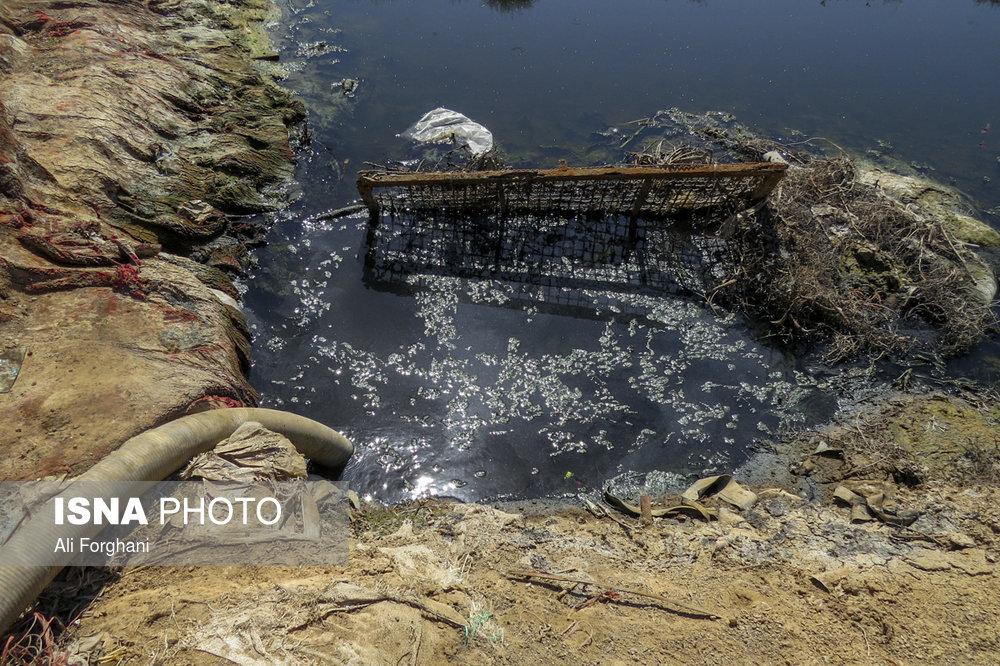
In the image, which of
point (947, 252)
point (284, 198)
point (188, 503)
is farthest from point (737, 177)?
point (188, 503)

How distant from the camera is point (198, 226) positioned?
6953 millimetres

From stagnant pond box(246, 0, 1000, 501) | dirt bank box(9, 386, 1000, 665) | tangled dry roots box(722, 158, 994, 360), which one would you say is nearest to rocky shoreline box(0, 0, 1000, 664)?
dirt bank box(9, 386, 1000, 665)

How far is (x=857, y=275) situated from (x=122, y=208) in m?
10.5

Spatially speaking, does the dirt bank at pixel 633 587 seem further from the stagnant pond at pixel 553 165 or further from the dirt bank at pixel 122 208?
the dirt bank at pixel 122 208

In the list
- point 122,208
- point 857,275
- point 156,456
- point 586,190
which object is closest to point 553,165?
point 586,190

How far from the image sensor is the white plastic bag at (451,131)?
8844 mm

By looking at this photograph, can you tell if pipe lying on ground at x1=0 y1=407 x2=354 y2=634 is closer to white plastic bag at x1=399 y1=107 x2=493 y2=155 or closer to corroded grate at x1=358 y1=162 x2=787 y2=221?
corroded grate at x1=358 y1=162 x2=787 y2=221

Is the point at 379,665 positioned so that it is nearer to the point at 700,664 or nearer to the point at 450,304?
the point at 700,664

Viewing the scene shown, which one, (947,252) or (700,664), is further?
(947,252)

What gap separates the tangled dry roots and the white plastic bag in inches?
189

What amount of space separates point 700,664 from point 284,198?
8340 millimetres

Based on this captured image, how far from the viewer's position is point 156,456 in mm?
3652

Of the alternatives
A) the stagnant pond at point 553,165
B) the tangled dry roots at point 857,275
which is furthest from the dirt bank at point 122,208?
the tangled dry roots at point 857,275

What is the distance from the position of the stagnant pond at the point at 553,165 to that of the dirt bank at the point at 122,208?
83 centimetres
